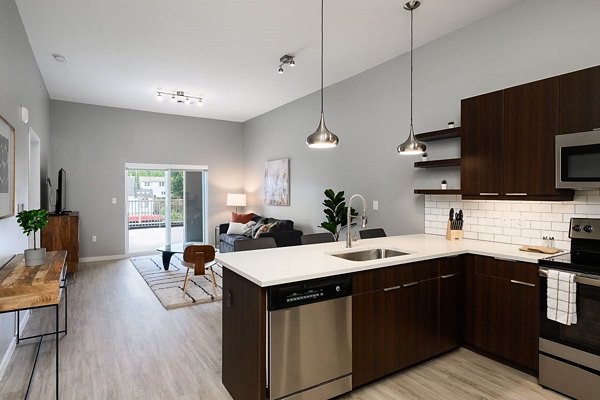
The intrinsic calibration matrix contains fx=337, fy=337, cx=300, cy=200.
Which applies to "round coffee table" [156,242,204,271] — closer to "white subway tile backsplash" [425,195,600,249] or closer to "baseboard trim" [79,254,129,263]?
"baseboard trim" [79,254,129,263]

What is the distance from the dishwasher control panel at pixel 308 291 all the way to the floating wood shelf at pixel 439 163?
6.43ft

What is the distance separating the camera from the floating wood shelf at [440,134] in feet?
11.3

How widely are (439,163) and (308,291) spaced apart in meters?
2.30

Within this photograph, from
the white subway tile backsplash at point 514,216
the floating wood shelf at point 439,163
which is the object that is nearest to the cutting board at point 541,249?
the white subway tile backsplash at point 514,216

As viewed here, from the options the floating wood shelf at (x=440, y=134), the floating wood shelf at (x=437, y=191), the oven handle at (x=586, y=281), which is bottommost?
the oven handle at (x=586, y=281)

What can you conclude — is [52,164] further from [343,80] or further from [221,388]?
[221,388]

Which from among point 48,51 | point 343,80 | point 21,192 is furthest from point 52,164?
point 343,80

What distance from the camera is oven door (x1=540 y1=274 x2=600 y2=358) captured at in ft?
7.07

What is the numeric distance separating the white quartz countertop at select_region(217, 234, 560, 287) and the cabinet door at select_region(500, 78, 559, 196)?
0.57 m

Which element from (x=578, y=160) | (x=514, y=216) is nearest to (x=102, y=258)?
(x=514, y=216)

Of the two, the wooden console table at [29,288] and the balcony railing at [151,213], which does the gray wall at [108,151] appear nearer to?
the balcony railing at [151,213]

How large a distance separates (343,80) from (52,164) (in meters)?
5.76

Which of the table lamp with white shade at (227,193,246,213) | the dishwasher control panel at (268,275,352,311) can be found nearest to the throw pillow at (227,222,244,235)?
the table lamp with white shade at (227,193,246,213)

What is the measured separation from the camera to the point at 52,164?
21.5 ft
